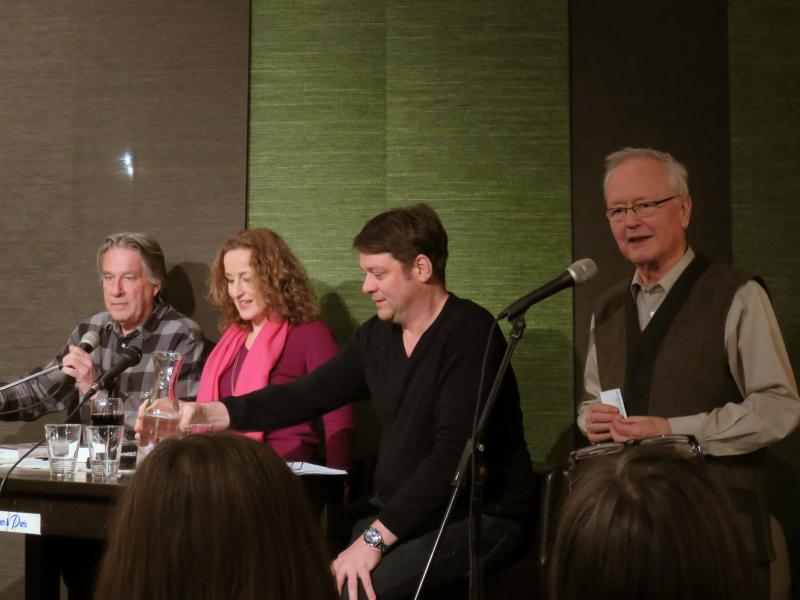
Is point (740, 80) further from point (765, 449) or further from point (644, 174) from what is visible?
point (765, 449)

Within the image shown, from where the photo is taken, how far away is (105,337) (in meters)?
3.72

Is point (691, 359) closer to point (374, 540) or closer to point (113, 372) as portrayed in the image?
point (374, 540)

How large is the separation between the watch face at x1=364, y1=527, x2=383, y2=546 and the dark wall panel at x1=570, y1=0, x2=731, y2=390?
1.43m

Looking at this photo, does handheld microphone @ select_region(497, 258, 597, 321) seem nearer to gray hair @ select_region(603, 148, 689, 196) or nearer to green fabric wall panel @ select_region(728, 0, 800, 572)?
gray hair @ select_region(603, 148, 689, 196)

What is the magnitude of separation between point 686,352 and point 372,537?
1.07 metres

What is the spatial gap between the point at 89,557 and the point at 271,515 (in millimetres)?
2475

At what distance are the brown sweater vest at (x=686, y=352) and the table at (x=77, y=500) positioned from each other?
3.19 ft

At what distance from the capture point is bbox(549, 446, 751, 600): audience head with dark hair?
0.85m

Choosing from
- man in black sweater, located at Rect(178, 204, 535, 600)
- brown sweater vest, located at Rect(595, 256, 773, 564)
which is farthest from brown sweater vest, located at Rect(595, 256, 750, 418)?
man in black sweater, located at Rect(178, 204, 535, 600)

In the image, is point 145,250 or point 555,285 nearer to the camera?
point 555,285

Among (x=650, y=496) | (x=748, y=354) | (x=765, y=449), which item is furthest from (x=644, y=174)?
(x=650, y=496)

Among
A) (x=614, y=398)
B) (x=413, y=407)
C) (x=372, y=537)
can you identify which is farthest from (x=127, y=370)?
(x=614, y=398)

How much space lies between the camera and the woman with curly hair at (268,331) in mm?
3326

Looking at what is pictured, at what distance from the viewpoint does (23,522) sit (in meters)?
2.33
